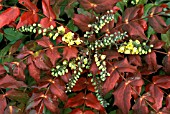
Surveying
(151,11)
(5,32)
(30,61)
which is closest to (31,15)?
(30,61)

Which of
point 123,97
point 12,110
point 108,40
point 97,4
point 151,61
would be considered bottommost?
point 12,110

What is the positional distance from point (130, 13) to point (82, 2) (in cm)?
24

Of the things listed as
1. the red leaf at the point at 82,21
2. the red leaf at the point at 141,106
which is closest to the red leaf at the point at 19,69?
the red leaf at the point at 82,21

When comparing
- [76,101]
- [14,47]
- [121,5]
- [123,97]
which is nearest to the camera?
[123,97]

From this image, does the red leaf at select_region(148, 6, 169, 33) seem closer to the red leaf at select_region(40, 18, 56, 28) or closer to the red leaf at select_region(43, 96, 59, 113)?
the red leaf at select_region(40, 18, 56, 28)

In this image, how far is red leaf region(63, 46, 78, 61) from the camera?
4.94 feet

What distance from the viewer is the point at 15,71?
1.55 m

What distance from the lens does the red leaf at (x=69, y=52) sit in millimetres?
1507

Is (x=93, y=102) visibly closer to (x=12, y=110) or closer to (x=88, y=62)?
(x=88, y=62)

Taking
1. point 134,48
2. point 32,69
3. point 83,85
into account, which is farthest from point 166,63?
point 32,69

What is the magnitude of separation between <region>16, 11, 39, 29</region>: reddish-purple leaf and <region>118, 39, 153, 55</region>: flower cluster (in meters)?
0.42

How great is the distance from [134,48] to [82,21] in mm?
279

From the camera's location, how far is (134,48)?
1548 mm

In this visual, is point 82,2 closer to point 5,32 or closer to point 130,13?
point 130,13
